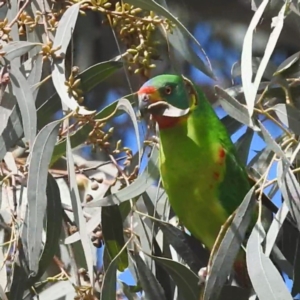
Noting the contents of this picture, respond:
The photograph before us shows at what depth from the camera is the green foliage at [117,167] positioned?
116 cm

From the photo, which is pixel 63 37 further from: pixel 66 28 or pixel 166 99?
pixel 166 99

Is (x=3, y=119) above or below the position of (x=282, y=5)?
below

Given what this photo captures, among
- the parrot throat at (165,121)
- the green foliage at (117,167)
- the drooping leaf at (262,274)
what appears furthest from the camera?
the parrot throat at (165,121)

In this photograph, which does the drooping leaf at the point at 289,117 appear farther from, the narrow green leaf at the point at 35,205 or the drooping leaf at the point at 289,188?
the narrow green leaf at the point at 35,205

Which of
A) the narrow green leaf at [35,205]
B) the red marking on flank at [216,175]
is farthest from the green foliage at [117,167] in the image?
the red marking on flank at [216,175]

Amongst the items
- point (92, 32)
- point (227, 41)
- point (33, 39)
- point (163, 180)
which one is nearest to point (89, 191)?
point (163, 180)

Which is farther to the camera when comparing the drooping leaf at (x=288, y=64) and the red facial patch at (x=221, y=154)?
the red facial patch at (x=221, y=154)

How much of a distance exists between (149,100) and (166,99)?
5cm

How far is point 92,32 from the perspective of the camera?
2.10m

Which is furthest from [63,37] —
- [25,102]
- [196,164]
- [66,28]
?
[196,164]

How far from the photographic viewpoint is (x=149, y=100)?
4.31ft

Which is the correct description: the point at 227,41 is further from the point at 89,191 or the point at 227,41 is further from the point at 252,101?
the point at 252,101

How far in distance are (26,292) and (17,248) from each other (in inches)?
4.9

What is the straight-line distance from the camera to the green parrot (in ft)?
4.54
